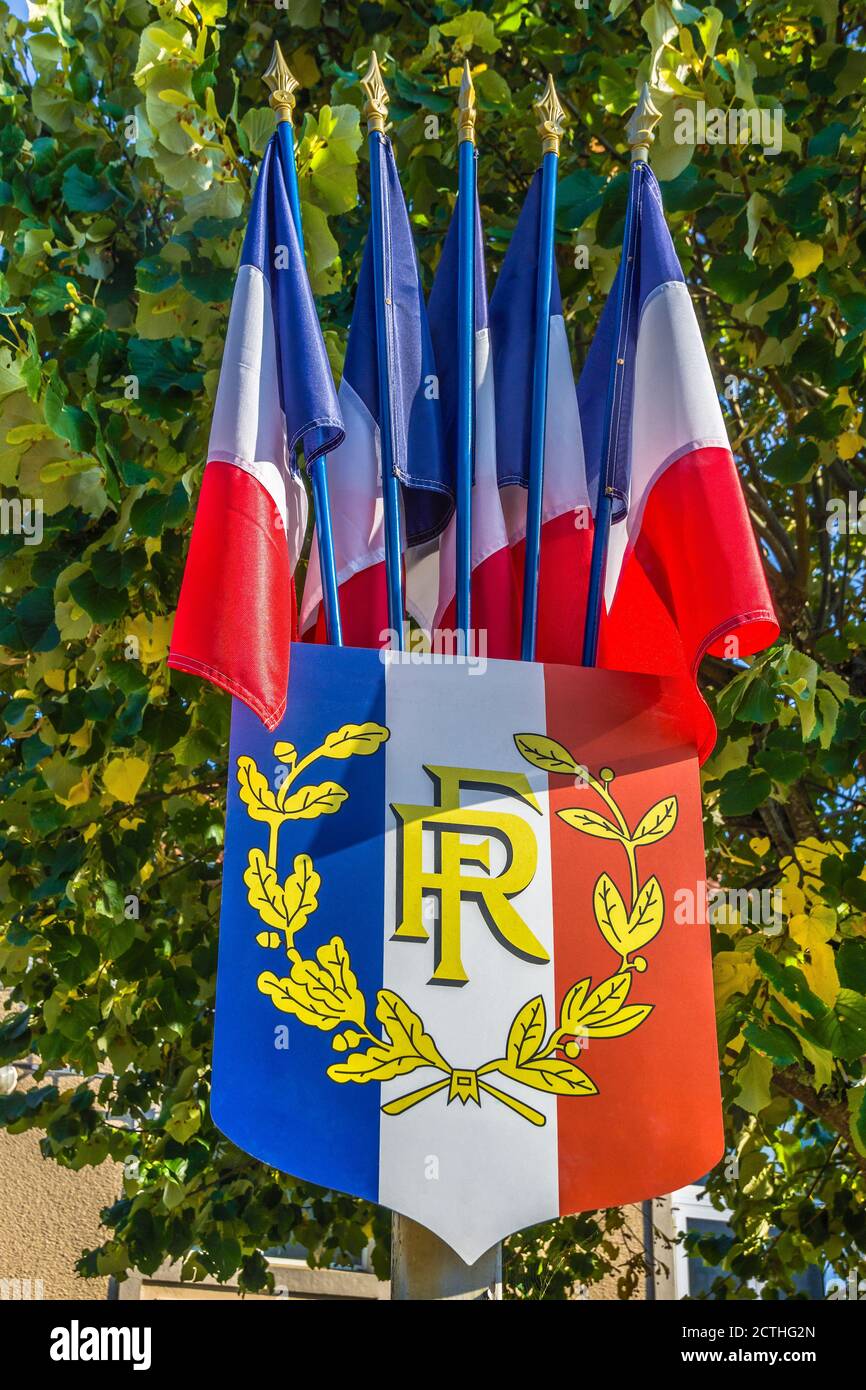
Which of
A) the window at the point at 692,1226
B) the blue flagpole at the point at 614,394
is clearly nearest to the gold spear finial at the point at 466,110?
the blue flagpole at the point at 614,394

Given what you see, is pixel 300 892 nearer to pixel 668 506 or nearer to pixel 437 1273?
pixel 437 1273

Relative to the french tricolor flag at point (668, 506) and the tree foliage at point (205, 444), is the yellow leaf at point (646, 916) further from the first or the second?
the tree foliage at point (205, 444)

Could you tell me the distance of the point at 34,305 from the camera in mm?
4418

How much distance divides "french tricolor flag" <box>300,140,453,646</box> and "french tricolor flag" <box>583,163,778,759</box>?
0.44 meters

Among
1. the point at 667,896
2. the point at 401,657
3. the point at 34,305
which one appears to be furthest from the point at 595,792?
the point at 34,305

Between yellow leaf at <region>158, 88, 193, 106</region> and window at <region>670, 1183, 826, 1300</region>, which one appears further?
window at <region>670, 1183, 826, 1300</region>

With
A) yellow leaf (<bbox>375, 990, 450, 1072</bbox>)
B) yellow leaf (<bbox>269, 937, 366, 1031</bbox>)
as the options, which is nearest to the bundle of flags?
yellow leaf (<bbox>269, 937, 366, 1031</bbox>)

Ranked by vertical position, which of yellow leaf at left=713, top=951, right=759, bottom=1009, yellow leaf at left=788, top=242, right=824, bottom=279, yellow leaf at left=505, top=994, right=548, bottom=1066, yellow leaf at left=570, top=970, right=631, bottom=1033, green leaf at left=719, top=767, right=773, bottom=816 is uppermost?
yellow leaf at left=788, top=242, right=824, bottom=279

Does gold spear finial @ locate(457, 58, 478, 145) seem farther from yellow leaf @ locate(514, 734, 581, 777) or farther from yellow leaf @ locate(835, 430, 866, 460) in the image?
yellow leaf @ locate(514, 734, 581, 777)

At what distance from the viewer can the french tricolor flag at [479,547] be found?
151 inches

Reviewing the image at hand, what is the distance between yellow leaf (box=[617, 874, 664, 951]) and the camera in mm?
3256

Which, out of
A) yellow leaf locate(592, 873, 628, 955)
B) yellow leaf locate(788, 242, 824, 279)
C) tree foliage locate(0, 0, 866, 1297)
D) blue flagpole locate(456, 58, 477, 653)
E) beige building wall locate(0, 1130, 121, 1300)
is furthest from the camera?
beige building wall locate(0, 1130, 121, 1300)

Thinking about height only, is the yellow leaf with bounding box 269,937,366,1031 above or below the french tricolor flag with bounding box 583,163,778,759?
below

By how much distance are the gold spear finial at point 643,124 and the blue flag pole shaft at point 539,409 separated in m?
0.22
